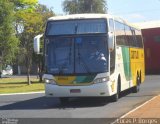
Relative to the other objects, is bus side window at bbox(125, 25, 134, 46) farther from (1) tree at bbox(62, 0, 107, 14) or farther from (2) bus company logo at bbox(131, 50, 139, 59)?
(1) tree at bbox(62, 0, 107, 14)

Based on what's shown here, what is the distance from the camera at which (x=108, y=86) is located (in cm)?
1958

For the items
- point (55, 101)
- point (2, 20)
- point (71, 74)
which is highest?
point (2, 20)

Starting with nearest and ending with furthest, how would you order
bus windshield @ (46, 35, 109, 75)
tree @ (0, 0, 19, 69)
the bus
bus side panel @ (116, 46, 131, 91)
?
1. the bus
2. bus windshield @ (46, 35, 109, 75)
3. bus side panel @ (116, 46, 131, 91)
4. tree @ (0, 0, 19, 69)

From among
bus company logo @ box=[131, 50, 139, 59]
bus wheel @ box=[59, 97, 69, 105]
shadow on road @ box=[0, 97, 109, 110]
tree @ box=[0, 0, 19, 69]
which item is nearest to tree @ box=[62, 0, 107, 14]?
tree @ box=[0, 0, 19, 69]

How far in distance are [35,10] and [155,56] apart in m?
15.5

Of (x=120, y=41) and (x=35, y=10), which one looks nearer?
(x=120, y=41)

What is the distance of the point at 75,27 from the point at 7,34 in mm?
23712

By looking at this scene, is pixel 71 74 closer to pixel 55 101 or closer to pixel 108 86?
pixel 108 86

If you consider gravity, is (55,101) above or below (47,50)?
below

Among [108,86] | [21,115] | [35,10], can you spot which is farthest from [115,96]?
[35,10]

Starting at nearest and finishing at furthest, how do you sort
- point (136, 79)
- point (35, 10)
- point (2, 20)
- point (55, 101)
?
point (55, 101), point (136, 79), point (2, 20), point (35, 10)

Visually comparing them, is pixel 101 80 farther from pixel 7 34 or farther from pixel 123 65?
pixel 7 34

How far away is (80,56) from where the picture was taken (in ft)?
65.3

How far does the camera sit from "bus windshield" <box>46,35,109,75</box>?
19766 millimetres
